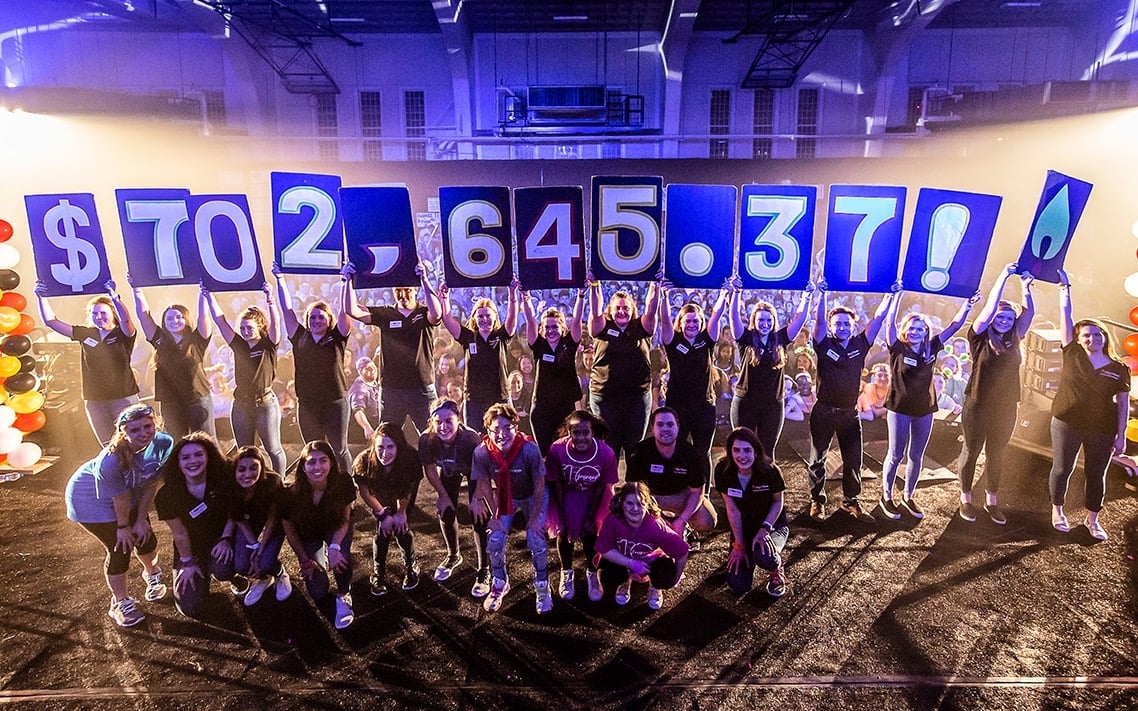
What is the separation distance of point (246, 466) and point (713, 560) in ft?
11.8

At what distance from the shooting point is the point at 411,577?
462cm

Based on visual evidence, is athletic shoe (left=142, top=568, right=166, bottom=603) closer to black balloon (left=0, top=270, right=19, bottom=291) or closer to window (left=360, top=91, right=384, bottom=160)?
black balloon (left=0, top=270, right=19, bottom=291)

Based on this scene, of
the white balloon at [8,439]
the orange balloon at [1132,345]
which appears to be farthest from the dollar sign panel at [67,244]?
the orange balloon at [1132,345]

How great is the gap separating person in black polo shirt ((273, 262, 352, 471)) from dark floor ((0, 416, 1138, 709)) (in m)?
1.19

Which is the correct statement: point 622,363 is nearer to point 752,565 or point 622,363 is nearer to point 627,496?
point 627,496

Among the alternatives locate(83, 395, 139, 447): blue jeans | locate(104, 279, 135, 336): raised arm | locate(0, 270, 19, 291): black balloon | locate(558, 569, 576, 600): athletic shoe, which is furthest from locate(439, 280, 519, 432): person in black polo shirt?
locate(0, 270, 19, 291): black balloon

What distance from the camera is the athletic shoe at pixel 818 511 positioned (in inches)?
221

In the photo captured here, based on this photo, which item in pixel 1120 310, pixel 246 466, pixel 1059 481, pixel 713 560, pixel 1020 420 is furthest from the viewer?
pixel 1120 310

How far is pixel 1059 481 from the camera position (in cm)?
530

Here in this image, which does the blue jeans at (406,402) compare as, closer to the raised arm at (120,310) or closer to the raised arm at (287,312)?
the raised arm at (287,312)

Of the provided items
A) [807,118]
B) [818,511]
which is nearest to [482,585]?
[818,511]

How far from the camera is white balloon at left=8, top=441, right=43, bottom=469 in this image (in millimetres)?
6477

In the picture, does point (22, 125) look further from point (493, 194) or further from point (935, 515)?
point (935, 515)

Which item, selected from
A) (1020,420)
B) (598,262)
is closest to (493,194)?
(598,262)
